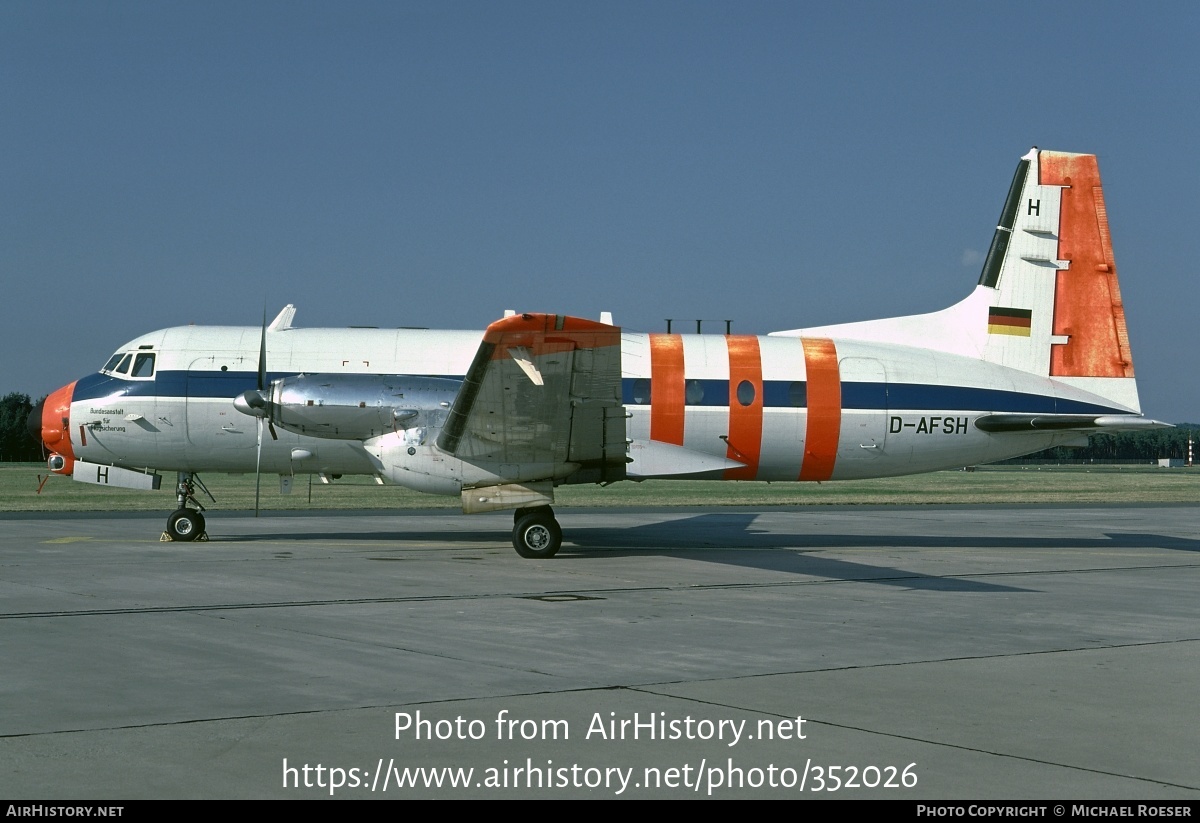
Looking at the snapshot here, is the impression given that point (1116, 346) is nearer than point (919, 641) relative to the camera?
No

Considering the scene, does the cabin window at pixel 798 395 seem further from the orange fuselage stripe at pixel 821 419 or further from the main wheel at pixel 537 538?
the main wheel at pixel 537 538

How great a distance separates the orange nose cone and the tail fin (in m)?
14.1

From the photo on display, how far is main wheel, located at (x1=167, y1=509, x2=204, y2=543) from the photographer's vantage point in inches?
828

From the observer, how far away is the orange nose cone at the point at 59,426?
2122 cm

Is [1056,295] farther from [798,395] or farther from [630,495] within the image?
[630,495]

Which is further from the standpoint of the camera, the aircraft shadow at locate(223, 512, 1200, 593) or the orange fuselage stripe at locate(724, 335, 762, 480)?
the orange fuselage stripe at locate(724, 335, 762, 480)

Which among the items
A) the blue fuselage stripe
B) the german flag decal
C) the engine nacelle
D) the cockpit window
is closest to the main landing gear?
the blue fuselage stripe

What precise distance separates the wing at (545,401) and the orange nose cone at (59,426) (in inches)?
321

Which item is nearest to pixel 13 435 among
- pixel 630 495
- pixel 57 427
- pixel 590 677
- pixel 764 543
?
pixel 630 495

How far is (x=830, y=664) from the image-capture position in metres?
9.44

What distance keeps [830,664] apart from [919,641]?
5.63ft

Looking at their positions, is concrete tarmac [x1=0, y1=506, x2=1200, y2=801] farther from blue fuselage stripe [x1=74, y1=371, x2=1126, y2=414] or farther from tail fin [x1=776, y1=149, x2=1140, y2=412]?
tail fin [x1=776, y1=149, x2=1140, y2=412]

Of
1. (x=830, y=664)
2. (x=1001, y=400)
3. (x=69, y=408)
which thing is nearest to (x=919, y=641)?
(x=830, y=664)
